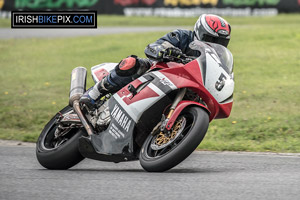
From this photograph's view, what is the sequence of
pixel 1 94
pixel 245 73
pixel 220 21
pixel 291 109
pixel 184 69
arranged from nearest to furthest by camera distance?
pixel 184 69 → pixel 220 21 → pixel 291 109 → pixel 1 94 → pixel 245 73

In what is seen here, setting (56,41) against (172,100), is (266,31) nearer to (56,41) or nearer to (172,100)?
(56,41)

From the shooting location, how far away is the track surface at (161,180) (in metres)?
4.70

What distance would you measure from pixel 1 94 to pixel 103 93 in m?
5.76

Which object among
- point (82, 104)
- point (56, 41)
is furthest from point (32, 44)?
point (82, 104)

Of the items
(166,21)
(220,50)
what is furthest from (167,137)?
(166,21)

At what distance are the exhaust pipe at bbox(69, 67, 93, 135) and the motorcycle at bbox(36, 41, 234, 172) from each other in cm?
1

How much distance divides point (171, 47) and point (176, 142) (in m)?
0.92

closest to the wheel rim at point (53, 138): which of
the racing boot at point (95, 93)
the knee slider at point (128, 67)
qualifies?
the racing boot at point (95, 93)

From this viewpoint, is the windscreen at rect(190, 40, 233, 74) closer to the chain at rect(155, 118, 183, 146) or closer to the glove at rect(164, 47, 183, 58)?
the glove at rect(164, 47, 183, 58)

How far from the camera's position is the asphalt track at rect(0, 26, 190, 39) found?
21.4m

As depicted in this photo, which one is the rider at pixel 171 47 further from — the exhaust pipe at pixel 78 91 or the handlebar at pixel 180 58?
the exhaust pipe at pixel 78 91

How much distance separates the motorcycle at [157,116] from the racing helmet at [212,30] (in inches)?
5.0

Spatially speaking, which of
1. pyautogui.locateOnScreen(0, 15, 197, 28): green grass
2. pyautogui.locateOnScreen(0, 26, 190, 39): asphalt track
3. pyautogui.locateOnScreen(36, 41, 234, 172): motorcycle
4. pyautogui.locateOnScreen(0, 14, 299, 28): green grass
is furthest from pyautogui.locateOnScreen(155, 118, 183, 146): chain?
pyautogui.locateOnScreen(0, 15, 197, 28): green grass

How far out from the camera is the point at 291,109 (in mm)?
9391
